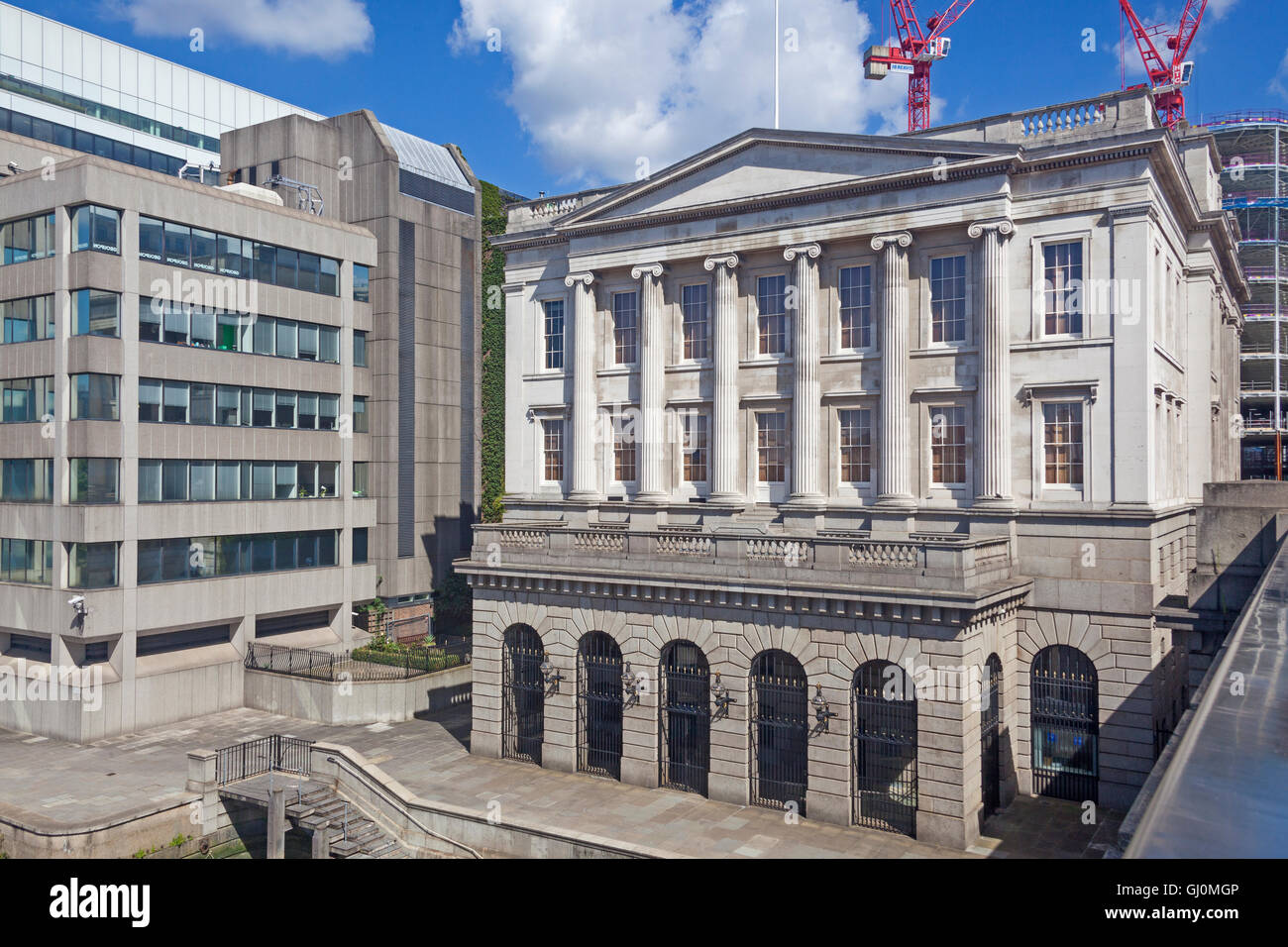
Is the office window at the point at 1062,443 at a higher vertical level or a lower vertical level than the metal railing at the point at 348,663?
higher

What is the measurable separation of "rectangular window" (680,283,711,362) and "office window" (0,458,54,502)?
2410 cm

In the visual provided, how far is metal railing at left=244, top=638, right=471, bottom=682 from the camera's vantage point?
38.2 meters

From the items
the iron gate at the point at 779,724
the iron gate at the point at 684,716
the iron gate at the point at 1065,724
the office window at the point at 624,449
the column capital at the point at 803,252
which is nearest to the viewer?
the iron gate at the point at 779,724

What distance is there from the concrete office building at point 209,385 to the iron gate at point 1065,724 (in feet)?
98.2

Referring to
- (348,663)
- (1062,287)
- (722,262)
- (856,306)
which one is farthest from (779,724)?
(348,663)

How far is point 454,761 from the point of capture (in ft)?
103

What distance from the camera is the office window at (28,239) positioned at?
36.6 metres

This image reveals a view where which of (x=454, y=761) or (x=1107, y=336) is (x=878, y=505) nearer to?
(x=1107, y=336)

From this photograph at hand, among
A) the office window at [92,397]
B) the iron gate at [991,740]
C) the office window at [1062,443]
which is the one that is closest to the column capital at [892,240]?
the office window at [1062,443]

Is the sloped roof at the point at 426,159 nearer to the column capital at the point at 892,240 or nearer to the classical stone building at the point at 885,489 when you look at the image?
the classical stone building at the point at 885,489

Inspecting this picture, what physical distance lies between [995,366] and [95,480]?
104 ft

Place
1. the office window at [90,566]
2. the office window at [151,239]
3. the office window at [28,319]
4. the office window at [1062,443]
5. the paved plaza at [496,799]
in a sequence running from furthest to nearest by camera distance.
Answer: the office window at [151,239] < the office window at [28,319] < the office window at [90,566] < the office window at [1062,443] < the paved plaza at [496,799]

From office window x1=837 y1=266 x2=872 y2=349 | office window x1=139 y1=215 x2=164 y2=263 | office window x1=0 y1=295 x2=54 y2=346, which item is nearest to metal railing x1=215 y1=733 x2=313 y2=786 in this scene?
office window x1=0 y1=295 x2=54 y2=346

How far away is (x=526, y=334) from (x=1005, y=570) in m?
21.3
